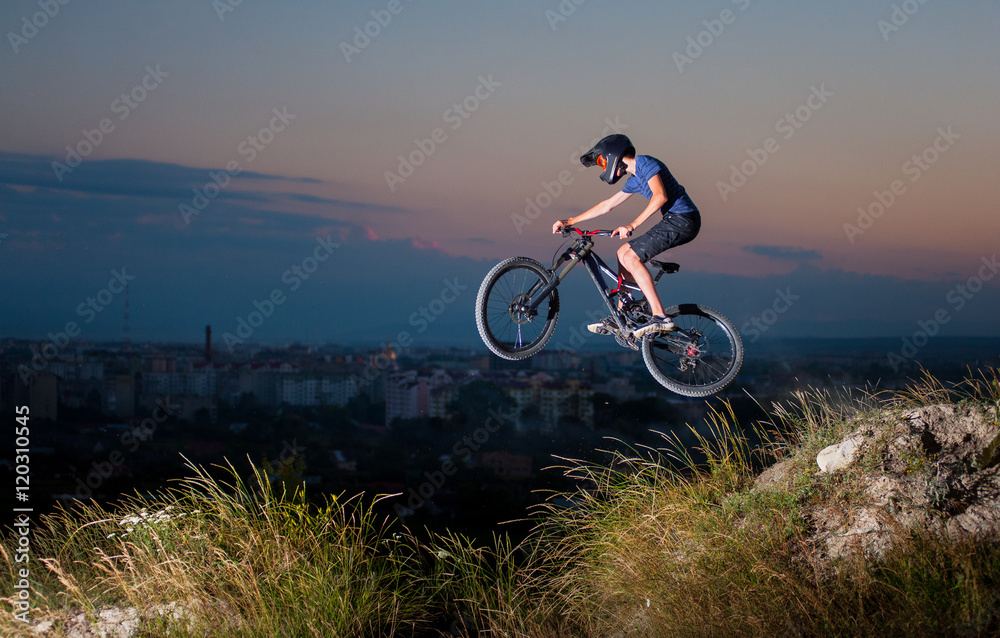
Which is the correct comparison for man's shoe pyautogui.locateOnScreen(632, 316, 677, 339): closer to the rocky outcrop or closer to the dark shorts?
the dark shorts

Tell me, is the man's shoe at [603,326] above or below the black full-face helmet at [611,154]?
below

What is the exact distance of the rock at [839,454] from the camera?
7.28 meters

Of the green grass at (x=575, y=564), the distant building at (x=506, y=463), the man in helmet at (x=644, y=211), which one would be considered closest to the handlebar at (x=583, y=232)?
the man in helmet at (x=644, y=211)

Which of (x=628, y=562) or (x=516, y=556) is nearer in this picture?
(x=628, y=562)

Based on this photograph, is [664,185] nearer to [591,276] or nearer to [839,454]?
[591,276]

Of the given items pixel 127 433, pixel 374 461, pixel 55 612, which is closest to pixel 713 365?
pixel 55 612

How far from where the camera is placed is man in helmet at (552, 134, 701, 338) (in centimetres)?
696

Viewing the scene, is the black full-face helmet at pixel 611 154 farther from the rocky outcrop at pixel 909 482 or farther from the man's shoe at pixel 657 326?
the rocky outcrop at pixel 909 482

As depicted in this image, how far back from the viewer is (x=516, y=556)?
887cm

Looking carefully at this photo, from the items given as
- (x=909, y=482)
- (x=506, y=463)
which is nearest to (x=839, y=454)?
(x=909, y=482)

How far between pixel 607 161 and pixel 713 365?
95.0 inches

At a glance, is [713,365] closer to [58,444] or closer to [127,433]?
[127,433]

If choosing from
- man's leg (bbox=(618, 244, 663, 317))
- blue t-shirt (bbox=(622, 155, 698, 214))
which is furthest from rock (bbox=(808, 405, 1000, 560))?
blue t-shirt (bbox=(622, 155, 698, 214))

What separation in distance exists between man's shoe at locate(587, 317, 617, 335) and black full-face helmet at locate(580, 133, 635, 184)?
155 cm
